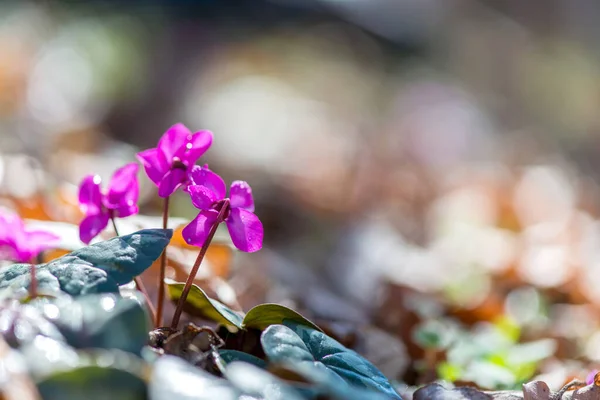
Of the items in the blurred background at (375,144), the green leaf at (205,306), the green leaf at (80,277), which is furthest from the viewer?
the blurred background at (375,144)

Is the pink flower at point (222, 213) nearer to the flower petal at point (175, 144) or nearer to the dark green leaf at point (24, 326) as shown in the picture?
the flower petal at point (175, 144)

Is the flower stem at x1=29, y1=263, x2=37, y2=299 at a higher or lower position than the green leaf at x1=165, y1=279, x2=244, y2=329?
lower

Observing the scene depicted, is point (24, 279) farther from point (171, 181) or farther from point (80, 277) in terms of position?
point (171, 181)

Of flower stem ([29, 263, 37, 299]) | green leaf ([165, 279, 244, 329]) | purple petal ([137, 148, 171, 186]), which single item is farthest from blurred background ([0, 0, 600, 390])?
flower stem ([29, 263, 37, 299])

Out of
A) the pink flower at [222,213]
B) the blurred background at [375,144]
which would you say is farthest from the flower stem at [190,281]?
the blurred background at [375,144]

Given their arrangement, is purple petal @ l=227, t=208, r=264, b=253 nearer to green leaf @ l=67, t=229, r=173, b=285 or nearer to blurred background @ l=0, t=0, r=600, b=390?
green leaf @ l=67, t=229, r=173, b=285

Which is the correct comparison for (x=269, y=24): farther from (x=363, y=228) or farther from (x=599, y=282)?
(x=599, y=282)
